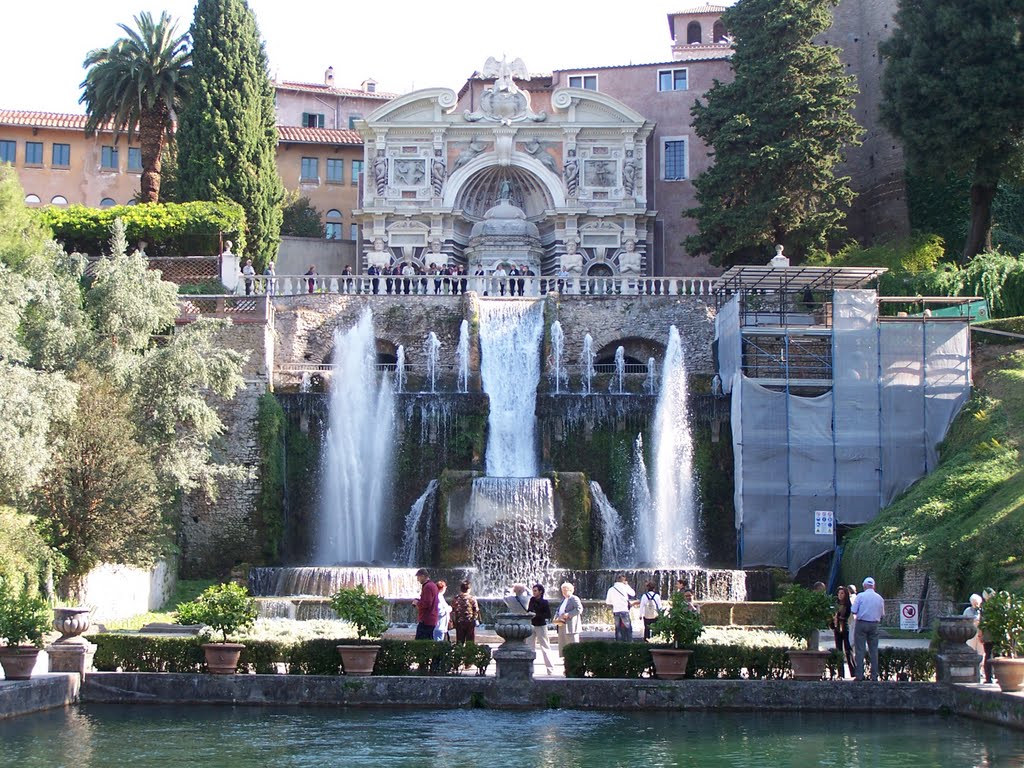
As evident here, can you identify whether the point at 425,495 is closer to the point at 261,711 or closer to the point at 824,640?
the point at 824,640

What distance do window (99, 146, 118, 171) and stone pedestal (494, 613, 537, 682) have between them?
44.0 meters

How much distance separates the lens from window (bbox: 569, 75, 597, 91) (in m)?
54.6

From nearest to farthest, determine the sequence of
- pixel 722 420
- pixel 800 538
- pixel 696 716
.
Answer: pixel 696 716, pixel 800 538, pixel 722 420

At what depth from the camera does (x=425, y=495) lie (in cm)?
3431

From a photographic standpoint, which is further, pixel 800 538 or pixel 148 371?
pixel 800 538

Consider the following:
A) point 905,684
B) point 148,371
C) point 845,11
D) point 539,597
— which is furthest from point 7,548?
point 845,11

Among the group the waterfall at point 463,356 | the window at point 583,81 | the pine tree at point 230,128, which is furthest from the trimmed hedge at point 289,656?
the window at point 583,81

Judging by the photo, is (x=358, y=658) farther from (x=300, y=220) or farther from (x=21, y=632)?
(x=300, y=220)

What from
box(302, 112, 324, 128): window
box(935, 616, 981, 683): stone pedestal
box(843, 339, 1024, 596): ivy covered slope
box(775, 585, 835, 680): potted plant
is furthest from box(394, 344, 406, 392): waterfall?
box(302, 112, 324, 128): window

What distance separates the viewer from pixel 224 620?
1886 centimetres

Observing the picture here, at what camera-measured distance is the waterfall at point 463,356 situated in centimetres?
3919

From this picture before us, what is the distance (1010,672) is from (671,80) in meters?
39.3

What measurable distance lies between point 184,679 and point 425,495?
52.2 ft

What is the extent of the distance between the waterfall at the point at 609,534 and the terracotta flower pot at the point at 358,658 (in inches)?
595
